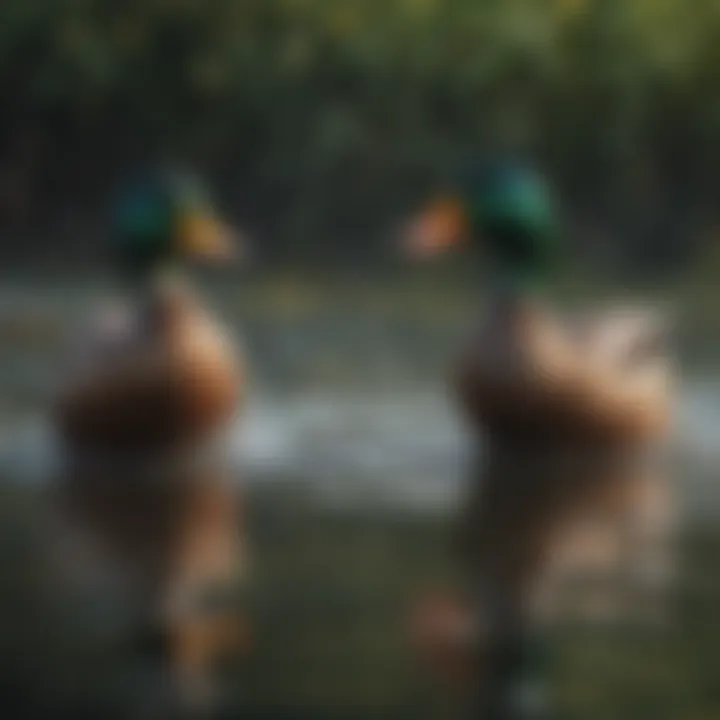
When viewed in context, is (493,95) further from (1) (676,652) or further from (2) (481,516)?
(1) (676,652)

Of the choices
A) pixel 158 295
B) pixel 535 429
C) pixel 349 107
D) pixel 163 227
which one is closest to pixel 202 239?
pixel 163 227

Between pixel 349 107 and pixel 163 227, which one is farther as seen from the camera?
pixel 349 107

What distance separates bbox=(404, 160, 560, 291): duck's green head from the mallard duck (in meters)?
0.29

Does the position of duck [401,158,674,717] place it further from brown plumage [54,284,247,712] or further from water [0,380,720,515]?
brown plumage [54,284,247,712]

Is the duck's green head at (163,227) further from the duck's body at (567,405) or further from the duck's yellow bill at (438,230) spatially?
the duck's body at (567,405)

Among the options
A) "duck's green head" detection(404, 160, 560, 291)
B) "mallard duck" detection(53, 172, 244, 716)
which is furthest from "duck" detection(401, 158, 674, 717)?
"mallard duck" detection(53, 172, 244, 716)

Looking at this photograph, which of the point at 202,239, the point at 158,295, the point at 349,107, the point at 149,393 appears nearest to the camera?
the point at 149,393

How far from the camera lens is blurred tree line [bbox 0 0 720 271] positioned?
4633 millimetres

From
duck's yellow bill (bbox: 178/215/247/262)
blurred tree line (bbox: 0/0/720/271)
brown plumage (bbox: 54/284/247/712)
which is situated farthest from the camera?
blurred tree line (bbox: 0/0/720/271)

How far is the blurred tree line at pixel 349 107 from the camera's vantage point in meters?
4.63

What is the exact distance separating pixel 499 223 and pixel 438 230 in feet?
0.28

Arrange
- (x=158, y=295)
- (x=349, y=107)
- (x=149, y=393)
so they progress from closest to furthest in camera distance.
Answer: (x=149, y=393)
(x=158, y=295)
(x=349, y=107)

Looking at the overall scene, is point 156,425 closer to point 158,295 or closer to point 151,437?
point 151,437

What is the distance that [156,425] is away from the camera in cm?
306
